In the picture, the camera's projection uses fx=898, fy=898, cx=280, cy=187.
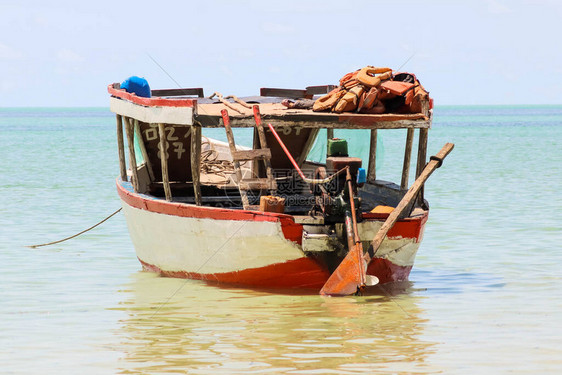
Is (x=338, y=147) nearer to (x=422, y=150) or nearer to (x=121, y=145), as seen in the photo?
(x=422, y=150)

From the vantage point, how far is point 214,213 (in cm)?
968

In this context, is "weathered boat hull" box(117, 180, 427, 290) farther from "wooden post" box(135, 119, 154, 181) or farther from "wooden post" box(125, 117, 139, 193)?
"wooden post" box(135, 119, 154, 181)

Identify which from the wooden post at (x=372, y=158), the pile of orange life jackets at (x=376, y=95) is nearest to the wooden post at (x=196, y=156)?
the pile of orange life jackets at (x=376, y=95)

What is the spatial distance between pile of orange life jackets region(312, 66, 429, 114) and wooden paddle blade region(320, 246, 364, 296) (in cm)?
176

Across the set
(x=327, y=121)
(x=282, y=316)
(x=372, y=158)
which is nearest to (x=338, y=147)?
(x=327, y=121)

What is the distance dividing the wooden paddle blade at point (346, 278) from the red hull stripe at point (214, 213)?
55cm

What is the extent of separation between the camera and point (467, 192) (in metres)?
23.7

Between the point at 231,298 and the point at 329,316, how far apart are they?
4.31ft

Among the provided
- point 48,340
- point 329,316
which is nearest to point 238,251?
point 329,316

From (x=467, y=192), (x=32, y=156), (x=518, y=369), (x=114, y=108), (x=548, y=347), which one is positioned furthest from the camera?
(x=32, y=156)

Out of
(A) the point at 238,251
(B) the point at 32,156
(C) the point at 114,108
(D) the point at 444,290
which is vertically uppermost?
(C) the point at 114,108

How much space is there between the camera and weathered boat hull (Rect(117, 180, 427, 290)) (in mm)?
9391

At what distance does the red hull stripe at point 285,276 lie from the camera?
375 inches

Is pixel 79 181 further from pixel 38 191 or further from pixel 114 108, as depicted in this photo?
pixel 114 108
